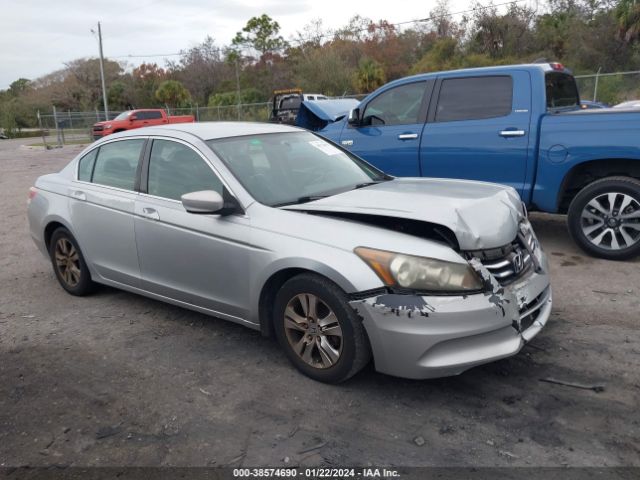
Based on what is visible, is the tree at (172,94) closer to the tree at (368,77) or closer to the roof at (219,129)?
the tree at (368,77)

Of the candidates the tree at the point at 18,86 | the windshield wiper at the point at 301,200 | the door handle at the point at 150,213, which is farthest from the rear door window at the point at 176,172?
the tree at the point at 18,86

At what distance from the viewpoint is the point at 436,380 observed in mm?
3514

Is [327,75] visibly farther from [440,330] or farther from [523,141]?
[440,330]

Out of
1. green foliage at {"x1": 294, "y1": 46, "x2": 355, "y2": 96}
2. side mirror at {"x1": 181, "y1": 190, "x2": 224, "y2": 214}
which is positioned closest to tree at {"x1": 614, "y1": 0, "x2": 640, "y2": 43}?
green foliage at {"x1": 294, "y1": 46, "x2": 355, "y2": 96}

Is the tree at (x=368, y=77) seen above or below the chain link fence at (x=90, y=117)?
above

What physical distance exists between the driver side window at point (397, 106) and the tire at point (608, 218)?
2085 millimetres

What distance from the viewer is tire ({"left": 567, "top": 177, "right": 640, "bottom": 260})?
5500 mm

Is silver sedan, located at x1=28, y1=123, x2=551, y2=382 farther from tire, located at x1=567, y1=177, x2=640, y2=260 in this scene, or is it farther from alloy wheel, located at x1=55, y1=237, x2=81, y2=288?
tire, located at x1=567, y1=177, x2=640, y2=260

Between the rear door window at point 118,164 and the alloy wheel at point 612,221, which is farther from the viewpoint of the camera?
the alloy wheel at point 612,221

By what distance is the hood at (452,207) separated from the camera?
129 inches

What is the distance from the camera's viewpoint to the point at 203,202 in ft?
12.0

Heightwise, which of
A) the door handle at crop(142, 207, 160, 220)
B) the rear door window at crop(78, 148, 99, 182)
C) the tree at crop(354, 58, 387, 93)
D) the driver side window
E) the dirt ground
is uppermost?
the tree at crop(354, 58, 387, 93)

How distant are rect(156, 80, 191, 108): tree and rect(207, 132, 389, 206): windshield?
4469 centimetres

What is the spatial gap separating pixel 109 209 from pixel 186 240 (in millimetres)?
1013
